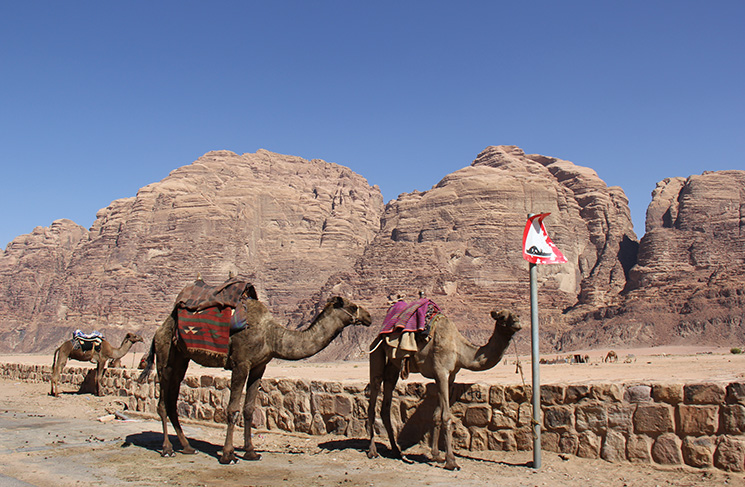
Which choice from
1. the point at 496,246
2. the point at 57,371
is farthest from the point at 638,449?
the point at 496,246

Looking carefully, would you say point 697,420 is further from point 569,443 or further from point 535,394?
point 535,394

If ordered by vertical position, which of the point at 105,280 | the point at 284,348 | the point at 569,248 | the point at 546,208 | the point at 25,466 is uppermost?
the point at 546,208

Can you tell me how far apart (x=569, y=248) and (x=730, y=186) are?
35.4 metres

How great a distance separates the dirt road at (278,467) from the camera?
722 centimetres

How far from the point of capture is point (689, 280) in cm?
10456

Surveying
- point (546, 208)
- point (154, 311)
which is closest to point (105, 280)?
point (154, 311)

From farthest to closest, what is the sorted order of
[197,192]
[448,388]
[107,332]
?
[197,192] → [107,332] → [448,388]

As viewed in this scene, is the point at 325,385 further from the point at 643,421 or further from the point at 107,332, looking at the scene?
the point at 107,332

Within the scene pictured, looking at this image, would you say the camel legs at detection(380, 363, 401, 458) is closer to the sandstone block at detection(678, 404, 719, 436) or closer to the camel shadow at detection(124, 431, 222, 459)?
the camel shadow at detection(124, 431, 222, 459)

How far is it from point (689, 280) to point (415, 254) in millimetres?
48026

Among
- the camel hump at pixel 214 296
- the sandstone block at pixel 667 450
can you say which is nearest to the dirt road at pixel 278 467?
the sandstone block at pixel 667 450

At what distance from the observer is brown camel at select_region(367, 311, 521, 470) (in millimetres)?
8156

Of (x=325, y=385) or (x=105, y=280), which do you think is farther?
(x=105, y=280)

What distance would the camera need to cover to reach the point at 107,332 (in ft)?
424
